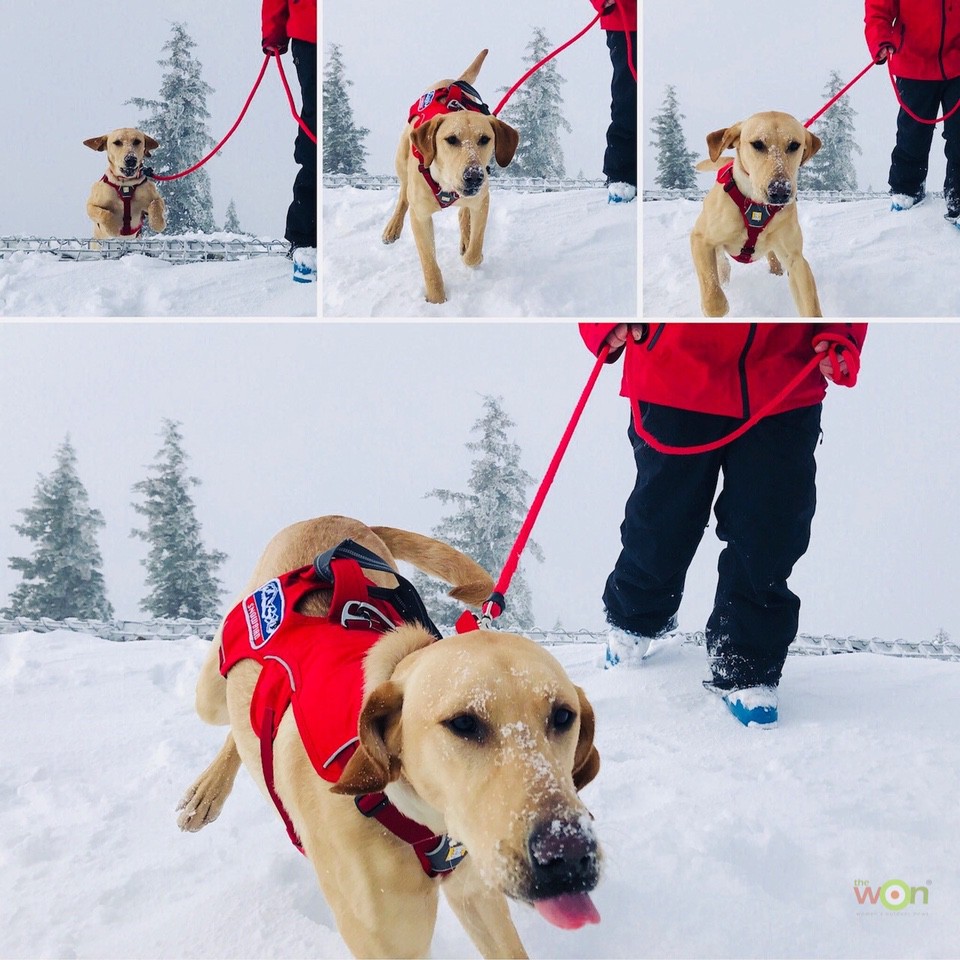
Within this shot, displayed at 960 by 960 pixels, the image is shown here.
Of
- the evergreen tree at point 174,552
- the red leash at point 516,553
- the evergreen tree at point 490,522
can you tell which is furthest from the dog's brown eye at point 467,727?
the evergreen tree at point 174,552

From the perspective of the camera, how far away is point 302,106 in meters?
2.50

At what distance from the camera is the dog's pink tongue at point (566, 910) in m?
1.25

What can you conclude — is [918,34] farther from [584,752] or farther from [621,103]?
[584,752]

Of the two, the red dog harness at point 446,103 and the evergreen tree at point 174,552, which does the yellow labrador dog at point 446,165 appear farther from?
the evergreen tree at point 174,552

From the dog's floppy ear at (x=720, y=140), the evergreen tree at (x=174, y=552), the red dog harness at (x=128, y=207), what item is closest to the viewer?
the dog's floppy ear at (x=720, y=140)

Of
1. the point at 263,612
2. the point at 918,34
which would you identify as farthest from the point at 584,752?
the point at 918,34

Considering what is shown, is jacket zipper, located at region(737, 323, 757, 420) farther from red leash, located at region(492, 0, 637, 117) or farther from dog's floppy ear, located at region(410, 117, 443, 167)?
dog's floppy ear, located at region(410, 117, 443, 167)

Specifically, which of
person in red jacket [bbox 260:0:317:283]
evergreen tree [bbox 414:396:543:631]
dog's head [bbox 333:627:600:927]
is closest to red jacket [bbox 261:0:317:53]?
person in red jacket [bbox 260:0:317:283]

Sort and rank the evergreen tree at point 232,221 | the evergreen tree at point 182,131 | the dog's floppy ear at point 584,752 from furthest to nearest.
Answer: the evergreen tree at point 232,221 → the evergreen tree at point 182,131 → the dog's floppy ear at point 584,752

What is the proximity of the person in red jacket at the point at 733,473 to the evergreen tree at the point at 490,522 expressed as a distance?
9.38 ft

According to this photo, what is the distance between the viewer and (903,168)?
208 cm

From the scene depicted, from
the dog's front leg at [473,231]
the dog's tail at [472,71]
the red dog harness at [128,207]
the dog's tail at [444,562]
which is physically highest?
the dog's tail at [472,71]

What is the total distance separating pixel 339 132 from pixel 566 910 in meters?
1.91

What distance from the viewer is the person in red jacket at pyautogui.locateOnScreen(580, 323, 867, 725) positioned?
8.77 feet
